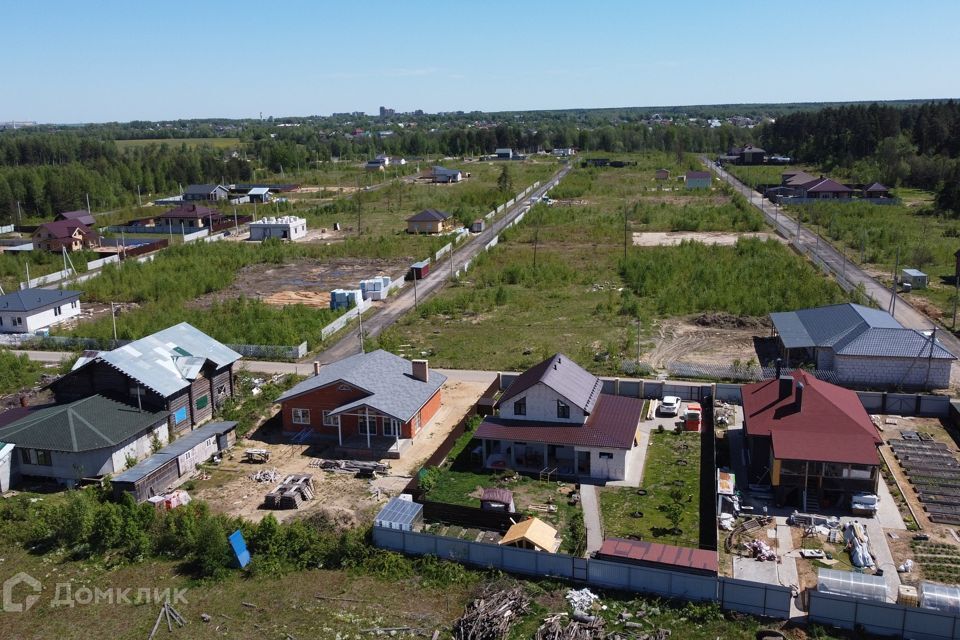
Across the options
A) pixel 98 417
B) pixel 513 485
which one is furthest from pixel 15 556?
pixel 513 485

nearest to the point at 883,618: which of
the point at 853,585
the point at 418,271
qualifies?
the point at 853,585

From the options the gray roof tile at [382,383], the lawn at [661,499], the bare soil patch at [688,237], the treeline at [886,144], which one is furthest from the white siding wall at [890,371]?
the treeline at [886,144]

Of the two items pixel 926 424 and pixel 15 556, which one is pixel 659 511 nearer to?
pixel 926 424

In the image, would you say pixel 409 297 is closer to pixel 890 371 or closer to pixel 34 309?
pixel 34 309

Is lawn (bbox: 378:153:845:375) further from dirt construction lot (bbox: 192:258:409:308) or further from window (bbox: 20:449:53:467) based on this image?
window (bbox: 20:449:53:467)

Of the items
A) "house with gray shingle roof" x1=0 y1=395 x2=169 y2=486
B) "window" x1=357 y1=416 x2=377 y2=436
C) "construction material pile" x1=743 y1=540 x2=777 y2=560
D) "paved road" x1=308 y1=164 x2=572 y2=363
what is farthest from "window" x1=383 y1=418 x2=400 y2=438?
"construction material pile" x1=743 y1=540 x2=777 y2=560

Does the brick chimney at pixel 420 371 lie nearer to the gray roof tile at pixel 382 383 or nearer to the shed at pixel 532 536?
the gray roof tile at pixel 382 383
